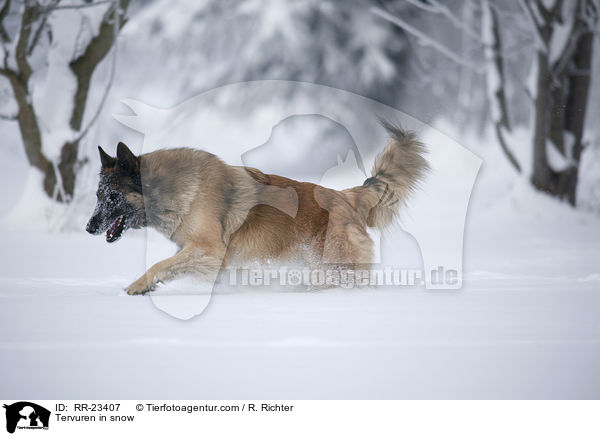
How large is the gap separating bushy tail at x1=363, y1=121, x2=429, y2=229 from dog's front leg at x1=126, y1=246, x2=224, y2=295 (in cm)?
103

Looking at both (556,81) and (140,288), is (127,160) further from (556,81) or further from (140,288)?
(556,81)

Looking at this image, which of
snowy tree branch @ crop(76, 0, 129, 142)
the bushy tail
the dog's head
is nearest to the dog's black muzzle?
the dog's head

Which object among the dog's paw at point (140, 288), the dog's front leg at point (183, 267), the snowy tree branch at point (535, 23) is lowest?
the dog's paw at point (140, 288)

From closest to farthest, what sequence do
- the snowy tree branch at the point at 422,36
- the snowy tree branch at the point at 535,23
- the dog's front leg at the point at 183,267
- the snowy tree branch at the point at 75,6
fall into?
the dog's front leg at the point at 183,267 → the snowy tree branch at the point at 75,6 → the snowy tree branch at the point at 535,23 → the snowy tree branch at the point at 422,36

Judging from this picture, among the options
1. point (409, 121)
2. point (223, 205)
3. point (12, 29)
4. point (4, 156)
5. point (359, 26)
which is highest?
point (359, 26)

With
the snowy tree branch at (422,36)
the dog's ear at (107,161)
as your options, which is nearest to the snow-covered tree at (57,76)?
the snowy tree branch at (422,36)

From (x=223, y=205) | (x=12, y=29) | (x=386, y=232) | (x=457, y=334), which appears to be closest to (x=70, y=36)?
(x=12, y=29)

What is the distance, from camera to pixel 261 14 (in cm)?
1047

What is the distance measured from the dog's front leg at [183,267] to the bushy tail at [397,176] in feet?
3.39

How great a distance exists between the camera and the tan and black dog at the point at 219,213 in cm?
300

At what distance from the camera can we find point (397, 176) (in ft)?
11.3

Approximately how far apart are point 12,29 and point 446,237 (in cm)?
787

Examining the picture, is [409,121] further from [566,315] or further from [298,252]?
[566,315]
